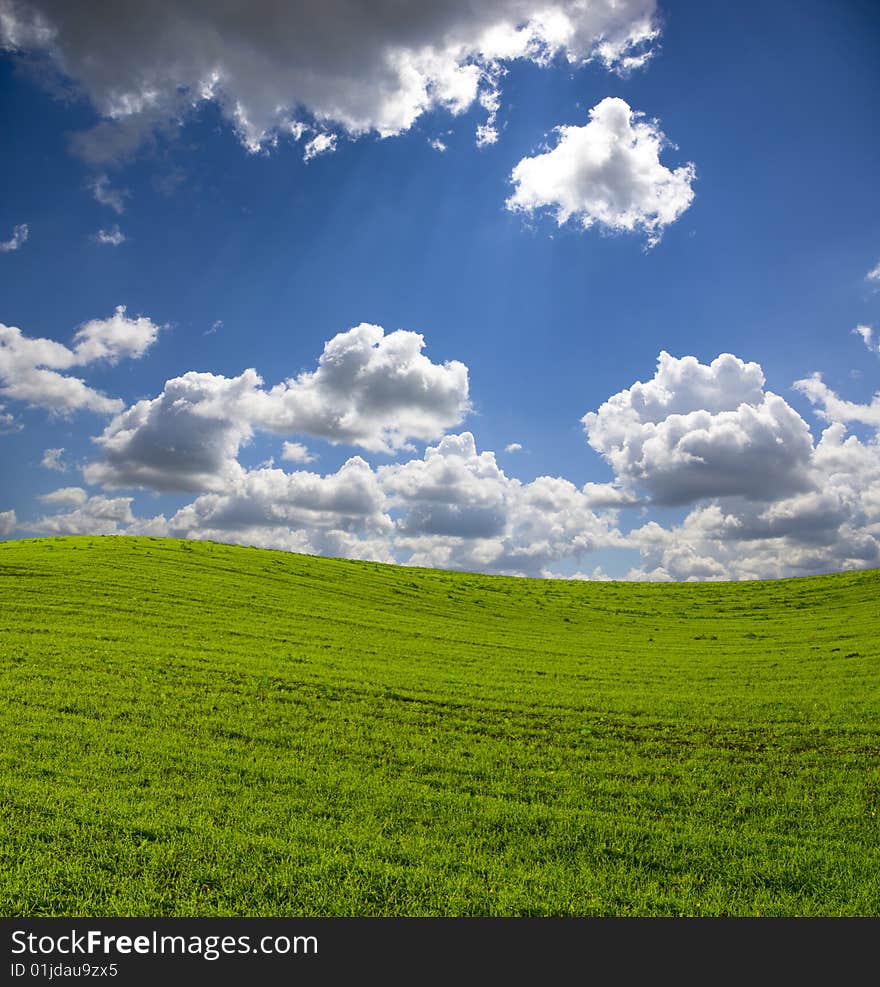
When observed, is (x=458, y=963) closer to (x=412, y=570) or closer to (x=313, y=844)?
(x=313, y=844)

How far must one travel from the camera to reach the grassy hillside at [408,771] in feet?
A: 38.0

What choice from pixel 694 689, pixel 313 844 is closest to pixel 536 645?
pixel 694 689

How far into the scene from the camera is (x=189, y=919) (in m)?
10.5

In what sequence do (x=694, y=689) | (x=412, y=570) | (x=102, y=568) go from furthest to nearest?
1. (x=412, y=570)
2. (x=102, y=568)
3. (x=694, y=689)

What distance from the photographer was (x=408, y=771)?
56.5 feet

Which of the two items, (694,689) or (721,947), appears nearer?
(721,947)

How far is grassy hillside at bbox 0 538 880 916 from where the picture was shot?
38.0ft

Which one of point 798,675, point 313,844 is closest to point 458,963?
point 313,844

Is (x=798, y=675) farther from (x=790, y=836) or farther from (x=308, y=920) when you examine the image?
(x=308, y=920)

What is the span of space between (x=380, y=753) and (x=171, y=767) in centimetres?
553

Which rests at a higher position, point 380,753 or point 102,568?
point 102,568

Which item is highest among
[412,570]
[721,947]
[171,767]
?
[412,570]

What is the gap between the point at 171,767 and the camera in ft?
54.3

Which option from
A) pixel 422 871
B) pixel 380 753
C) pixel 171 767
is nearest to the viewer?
pixel 422 871
